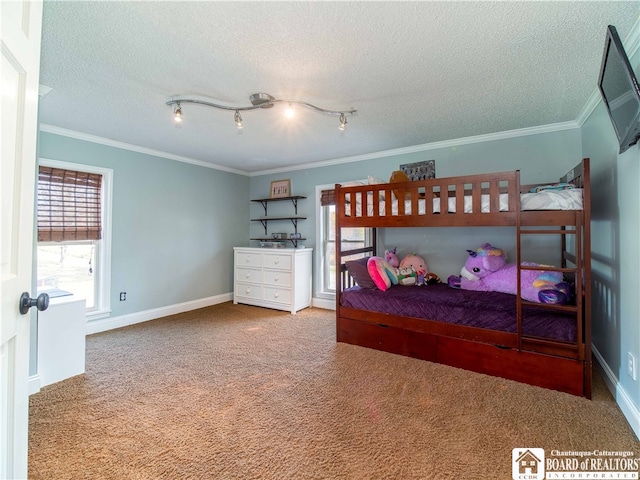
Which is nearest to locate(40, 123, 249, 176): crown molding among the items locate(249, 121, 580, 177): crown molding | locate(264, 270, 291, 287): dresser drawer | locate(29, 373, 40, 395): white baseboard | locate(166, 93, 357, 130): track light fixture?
locate(249, 121, 580, 177): crown molding

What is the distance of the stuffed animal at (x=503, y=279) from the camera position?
2.24m

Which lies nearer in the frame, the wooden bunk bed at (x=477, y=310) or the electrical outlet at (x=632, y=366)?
the electrical outlet at (x=632, y=366)

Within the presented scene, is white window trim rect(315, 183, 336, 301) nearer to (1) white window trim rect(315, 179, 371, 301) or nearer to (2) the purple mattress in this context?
(1) white window trim rect(315, 179, 371, 301)

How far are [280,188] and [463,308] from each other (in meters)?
3.30

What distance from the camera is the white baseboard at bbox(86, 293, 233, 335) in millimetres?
3401

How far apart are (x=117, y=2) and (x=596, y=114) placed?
3.37 meters

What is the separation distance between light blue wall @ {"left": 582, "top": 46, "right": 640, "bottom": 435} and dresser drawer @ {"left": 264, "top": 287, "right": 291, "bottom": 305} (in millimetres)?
3250

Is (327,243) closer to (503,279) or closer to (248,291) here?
(248,291)

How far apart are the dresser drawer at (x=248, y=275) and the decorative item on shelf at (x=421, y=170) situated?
2.52 meters

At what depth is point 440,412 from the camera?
189 centimetres

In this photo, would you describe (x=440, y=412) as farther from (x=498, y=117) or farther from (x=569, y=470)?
(x=498, y=117)

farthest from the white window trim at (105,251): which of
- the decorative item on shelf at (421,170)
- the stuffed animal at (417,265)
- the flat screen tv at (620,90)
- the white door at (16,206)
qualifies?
the flat screen tv at (620,90)

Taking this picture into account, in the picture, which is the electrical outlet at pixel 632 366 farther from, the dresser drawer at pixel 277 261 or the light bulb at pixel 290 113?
the dresser drawer at pixel 277 261

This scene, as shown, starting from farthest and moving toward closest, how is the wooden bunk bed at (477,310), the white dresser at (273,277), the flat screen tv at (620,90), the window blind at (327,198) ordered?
the window blind at (327,198) < the white dresser at (273,277) < the wooden bunk bed at (477,310) < the flat screen tv at (620,90)
